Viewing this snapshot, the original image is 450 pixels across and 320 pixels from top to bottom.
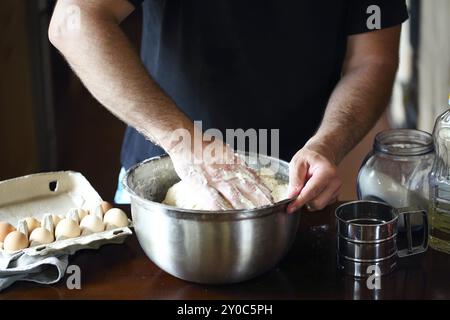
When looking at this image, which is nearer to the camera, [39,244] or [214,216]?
[214,216]

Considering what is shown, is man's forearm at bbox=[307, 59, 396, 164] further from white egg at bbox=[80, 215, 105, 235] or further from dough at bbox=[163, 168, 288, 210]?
white egg at bbox=[80, 215, 105, 235]

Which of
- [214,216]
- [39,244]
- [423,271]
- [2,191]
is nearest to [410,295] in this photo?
[423,271]

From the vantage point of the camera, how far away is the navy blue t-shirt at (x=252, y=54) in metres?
1.34

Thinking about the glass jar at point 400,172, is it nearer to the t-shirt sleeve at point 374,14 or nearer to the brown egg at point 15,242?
the t-shirt sleeve at point 374,14

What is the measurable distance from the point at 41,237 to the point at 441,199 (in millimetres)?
626

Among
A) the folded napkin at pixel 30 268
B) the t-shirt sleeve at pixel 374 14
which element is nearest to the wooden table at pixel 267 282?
the folded napkin at pixel 30 268

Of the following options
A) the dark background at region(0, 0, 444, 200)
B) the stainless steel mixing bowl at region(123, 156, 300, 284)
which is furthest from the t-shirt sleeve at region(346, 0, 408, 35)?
the dark background at region(0, 0, 444, 200)

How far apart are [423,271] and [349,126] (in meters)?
0.34

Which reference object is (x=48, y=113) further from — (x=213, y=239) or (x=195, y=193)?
(x=213, y=239)

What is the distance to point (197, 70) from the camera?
4.50ft

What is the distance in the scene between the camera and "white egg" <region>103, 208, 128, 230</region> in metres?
1.09

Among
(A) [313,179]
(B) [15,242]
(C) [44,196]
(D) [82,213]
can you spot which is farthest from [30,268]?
(A) [313,179]

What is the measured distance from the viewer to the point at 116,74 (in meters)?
1.14
